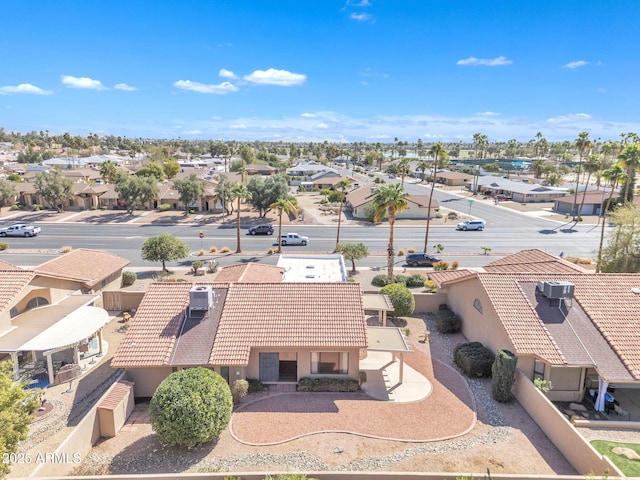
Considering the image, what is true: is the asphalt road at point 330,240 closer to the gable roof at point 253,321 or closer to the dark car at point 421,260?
the dark car at point 421,260

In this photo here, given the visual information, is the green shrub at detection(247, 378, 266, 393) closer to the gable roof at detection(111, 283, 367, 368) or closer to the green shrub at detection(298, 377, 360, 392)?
the gable roof at detection(111, 283, 367, 368)

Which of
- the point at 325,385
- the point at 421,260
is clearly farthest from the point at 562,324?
the point at 421,260

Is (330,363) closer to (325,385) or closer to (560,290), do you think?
(325,385)

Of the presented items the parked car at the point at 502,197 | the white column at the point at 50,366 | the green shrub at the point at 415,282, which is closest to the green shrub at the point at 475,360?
the green shrub at the point at 415,282

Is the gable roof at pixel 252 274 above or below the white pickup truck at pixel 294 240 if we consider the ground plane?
above

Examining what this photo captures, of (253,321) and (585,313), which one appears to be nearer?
(253,321)

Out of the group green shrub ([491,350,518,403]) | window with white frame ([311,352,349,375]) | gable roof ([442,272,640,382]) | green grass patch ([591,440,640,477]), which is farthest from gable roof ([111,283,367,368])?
green grass patch ([591,440,640,477])

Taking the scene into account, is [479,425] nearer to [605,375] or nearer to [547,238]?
[605,375]

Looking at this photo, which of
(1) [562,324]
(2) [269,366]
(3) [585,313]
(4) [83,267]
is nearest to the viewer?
(2) [269,366]
